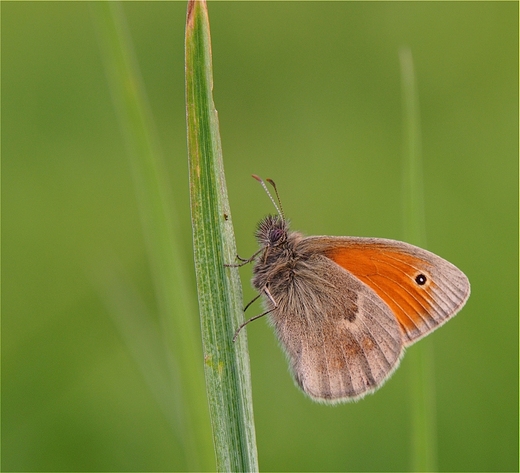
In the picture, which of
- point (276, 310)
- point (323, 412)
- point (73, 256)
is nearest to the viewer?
point (276, 310)

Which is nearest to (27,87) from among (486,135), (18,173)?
(18,173)

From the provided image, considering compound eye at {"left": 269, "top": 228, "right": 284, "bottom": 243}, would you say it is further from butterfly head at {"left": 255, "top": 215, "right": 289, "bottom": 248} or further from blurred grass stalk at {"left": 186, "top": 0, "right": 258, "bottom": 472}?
blurred grass stalk at {"left": 186, "top": 0, "right": 258, "bottom": 472}

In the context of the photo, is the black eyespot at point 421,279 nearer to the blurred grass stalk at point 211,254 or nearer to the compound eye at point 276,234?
the compound eye at point 276,234

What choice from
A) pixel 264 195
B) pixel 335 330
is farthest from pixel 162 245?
pixel 264 195

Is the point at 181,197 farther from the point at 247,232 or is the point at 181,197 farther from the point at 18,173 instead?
the point at 18,173

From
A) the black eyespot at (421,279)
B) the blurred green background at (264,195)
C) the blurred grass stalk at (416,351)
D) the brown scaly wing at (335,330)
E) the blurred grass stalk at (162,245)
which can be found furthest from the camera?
the blurred green background at (264,195)

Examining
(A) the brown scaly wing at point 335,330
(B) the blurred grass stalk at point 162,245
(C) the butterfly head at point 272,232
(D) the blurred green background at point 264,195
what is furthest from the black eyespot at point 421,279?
(B) the blurred grass stalk at point 162,245

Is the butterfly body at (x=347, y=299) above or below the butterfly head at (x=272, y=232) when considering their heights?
below
